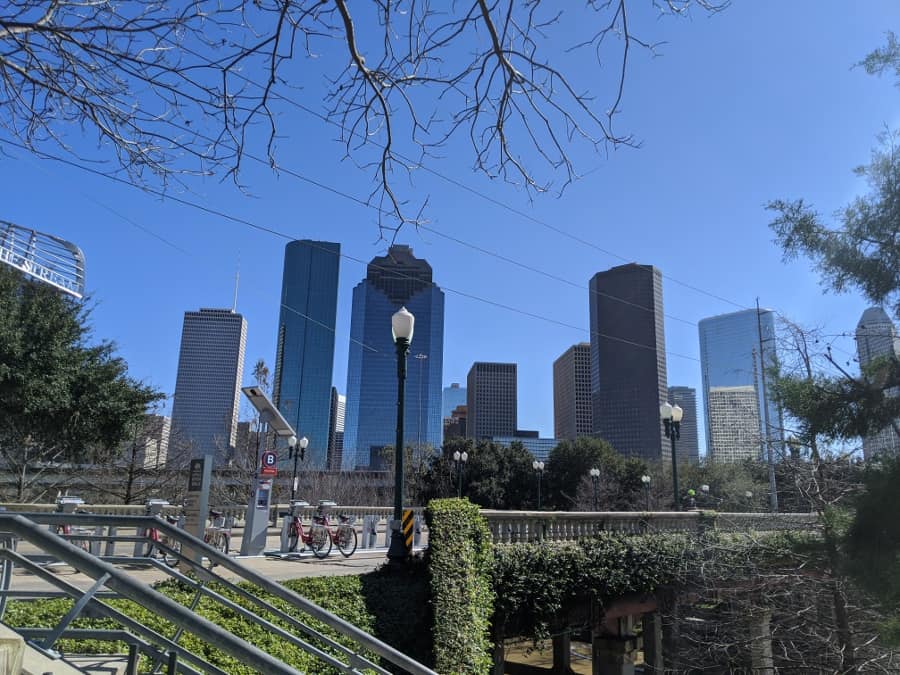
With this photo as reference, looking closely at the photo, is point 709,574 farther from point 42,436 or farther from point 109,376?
point 42,436

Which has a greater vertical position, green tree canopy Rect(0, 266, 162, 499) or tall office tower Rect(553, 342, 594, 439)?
tall office tower Rect(553, 342, 594, 439)

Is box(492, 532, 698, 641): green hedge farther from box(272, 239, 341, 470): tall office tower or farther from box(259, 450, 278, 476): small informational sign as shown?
box(272, 239, 341, 470): tall office tower

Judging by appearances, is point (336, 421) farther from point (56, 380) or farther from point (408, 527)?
point (408, 527)

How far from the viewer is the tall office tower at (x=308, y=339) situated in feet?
97.0

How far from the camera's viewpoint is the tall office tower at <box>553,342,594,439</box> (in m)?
112

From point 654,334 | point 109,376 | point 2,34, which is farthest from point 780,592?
point 654,334

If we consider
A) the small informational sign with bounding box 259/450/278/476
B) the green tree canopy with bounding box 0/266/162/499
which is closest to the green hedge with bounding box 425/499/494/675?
the small informational sign with bounding box 259/450/278/476

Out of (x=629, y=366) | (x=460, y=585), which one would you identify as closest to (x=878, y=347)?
(x=460, y=585)

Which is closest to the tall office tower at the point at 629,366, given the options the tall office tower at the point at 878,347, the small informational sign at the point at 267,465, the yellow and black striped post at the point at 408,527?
the small informational sign at the point at 267,465

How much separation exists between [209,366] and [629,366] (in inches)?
2083

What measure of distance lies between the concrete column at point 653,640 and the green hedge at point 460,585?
777 cm

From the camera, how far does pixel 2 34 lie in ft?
11.4

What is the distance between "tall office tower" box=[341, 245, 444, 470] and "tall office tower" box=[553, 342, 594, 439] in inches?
1038

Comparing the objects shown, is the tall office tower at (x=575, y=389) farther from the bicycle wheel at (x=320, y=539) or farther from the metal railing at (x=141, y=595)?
the metal railing at (x=141, y=595)
